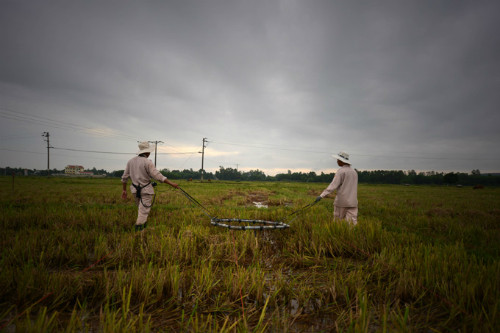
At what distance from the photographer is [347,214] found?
5.30 meters

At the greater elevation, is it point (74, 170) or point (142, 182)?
point (74, 170)

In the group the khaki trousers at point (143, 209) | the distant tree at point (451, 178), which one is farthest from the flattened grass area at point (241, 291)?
the distant tree at point (451, 178)

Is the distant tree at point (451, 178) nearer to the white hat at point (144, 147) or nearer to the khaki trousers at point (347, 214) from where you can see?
the khaki trousers at point (347, 214)

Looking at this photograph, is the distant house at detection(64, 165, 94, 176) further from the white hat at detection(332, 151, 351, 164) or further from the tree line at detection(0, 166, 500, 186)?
the white hat at detection(332, 151, 351, 164)

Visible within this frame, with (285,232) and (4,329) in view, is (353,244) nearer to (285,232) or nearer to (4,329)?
(285,232)

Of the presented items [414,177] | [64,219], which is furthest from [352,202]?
[414,177]

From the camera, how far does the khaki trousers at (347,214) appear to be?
17.1 feet

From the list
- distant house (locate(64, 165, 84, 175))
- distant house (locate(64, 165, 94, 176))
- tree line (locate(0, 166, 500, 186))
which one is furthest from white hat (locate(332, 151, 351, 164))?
distant house (locate(64, 165, 84, 175))

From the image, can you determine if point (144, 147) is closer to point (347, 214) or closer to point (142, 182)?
point (142, 182)

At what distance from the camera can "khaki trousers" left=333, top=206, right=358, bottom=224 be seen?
5199 mm

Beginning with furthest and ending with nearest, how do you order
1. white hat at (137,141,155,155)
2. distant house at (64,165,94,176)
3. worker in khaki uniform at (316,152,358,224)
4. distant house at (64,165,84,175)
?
distant house at (64,165,84,175) → distant house at (64,165,94,176) → white hat at (137,141,155,155) → worker in khaki uniform at (316,152,358,224)

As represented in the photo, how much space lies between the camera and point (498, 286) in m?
2.12

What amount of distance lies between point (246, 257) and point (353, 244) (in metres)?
2.13

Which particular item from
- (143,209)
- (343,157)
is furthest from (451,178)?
(143,209)
